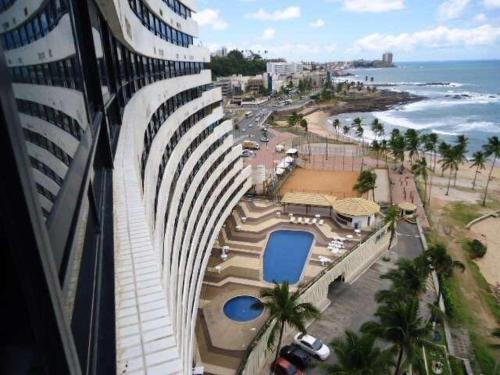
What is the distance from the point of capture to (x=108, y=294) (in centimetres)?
562

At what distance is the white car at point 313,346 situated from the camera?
2791 cm

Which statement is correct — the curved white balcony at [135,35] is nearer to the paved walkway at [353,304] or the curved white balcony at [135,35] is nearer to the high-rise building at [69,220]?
the high-rise building at [69,220]

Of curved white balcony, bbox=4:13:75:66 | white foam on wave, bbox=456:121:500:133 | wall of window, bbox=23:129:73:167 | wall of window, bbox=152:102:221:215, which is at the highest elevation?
curved white balcony, bbox=4:13:75:66

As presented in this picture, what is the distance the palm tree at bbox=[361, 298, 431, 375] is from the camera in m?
22.7

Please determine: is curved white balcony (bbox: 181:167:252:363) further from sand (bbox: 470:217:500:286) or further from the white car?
sand (bbox: 470:217:500:286)

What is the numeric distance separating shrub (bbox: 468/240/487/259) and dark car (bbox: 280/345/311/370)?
29626 millimetres

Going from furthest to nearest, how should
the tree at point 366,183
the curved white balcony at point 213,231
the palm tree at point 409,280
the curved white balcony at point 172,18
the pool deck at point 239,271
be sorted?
the tree at point 366,183, the palm tree at point 409,280, the pool deck at point 239,271, the curved white balcony at point 213,231, the curved white balcony at point 172,18

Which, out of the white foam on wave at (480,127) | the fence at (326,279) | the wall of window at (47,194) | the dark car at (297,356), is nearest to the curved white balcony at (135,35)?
the wall of window at (47,194)

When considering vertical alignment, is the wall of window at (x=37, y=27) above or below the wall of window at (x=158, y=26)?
below

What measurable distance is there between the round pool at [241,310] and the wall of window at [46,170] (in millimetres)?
28241

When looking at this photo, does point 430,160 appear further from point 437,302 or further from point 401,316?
point 401,316

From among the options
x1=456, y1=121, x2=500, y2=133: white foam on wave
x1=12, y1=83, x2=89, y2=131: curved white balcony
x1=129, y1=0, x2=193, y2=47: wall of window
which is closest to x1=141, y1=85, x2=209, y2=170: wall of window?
x1=129, y1=0, x2=193, y2=47: wall of window

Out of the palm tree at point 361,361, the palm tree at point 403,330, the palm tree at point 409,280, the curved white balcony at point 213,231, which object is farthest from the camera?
the palm tree at point 409,280

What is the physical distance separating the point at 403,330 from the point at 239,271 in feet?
59.9
